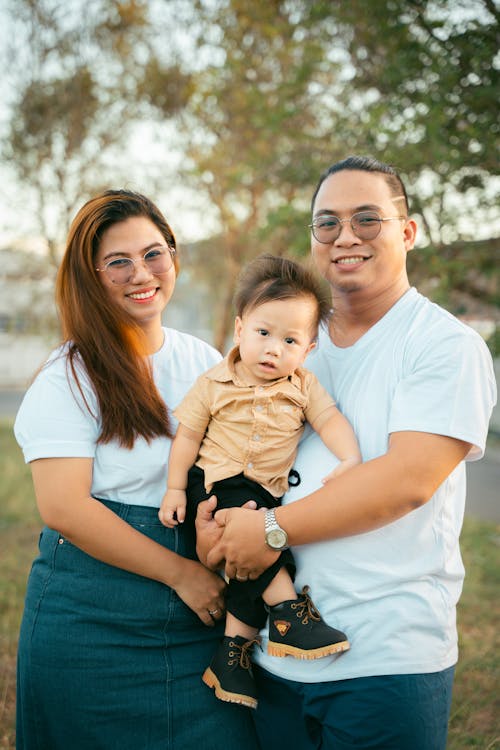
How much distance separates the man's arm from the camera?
195 centimetres

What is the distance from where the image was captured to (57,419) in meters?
2.29

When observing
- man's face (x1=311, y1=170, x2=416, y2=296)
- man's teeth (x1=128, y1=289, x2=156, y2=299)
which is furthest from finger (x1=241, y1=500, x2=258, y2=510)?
man's teeth (x1=128, y1=289, x2=156, y2=299)

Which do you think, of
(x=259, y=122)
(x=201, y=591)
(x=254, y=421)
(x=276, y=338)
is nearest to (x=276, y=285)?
(x=276, y=338)

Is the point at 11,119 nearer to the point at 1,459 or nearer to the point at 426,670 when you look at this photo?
the point at 1,459

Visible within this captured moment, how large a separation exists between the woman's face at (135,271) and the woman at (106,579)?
0.07m

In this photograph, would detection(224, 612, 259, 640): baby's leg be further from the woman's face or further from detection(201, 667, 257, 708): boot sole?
the woman's face

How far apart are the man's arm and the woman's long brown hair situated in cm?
66

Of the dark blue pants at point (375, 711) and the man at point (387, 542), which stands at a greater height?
the man at point (387, 542)

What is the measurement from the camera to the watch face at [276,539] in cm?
208

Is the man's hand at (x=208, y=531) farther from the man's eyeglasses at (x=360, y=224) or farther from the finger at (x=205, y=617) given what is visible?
the man's eyeglasses at (x=360, y=224)

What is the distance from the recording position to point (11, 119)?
10.9m

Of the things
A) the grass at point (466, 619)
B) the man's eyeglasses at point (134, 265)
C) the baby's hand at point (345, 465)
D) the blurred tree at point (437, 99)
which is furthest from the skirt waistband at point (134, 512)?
the blurred tree at point (437, 99)

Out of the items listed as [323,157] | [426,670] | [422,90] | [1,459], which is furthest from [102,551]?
[1,459]

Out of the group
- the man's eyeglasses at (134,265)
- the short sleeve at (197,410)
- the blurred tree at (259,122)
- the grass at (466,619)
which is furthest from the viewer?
the blurred tree at (259,122)
